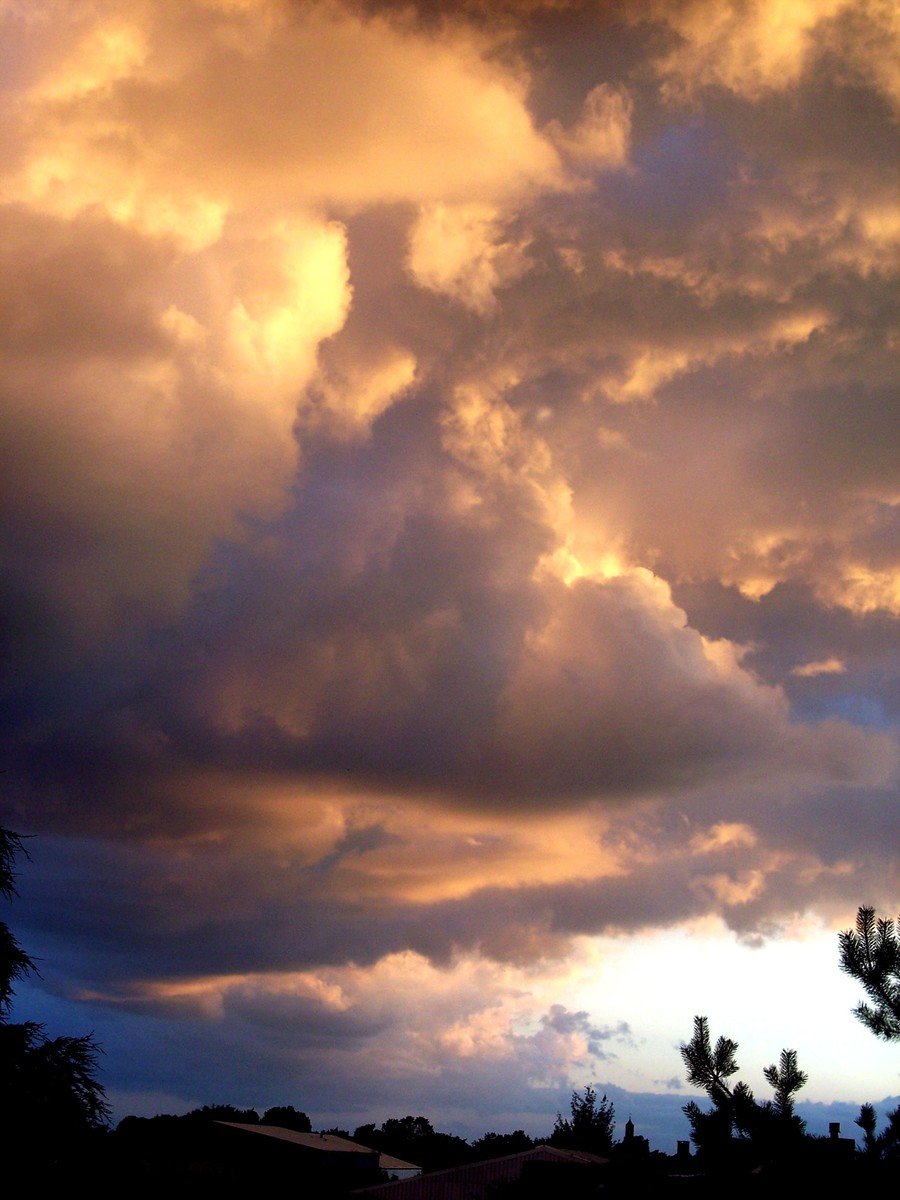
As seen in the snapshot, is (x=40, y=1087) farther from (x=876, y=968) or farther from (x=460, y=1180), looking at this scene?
(x=460, y=1180)

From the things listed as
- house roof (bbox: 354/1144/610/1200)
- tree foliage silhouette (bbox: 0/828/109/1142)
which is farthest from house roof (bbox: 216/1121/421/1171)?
tree foliage silhouette (bbox: 0/828/109/1142)

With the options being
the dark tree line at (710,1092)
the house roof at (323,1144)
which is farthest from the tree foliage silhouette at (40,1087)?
the house roof at (323,1144)

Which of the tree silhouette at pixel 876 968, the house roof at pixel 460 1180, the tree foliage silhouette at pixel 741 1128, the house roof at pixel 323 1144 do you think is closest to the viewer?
the tree foliage silhouette at pixel 741 1128

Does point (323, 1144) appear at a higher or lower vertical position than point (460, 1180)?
higher

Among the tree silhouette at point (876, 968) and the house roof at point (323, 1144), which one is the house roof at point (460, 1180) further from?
the tree silhouette at point (876, 968)

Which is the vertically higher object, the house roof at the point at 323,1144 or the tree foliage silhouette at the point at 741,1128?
the tree foliage silhouette at the point at 741,1128

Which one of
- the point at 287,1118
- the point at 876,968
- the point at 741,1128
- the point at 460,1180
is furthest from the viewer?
the point at 287,1118

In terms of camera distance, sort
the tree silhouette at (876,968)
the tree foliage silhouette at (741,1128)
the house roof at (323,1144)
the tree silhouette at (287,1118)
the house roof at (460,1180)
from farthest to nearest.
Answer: the tree silhouette at (287,1118) → the house roof at (323,1144) → the house roof at (460,1180) → the tree silhouette at (876,968) → the tree foliage silhouette at (741,1128)

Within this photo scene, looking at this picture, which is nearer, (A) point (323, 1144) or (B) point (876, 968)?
(B) point (876, 968)

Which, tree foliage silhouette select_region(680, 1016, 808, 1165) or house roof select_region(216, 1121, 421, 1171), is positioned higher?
tree foliage silhouette select_region(680, 1016, 808, 1165)

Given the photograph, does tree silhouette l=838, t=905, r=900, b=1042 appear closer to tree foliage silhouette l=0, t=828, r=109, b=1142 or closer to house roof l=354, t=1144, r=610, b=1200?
tree foliage silhouette l=0, t=828, r=109, b=1142

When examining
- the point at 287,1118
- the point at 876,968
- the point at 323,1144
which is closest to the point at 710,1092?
the point at 876,968

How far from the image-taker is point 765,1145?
10.3 metres

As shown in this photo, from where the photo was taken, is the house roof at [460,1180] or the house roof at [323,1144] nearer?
the house roof at [460,1180]
